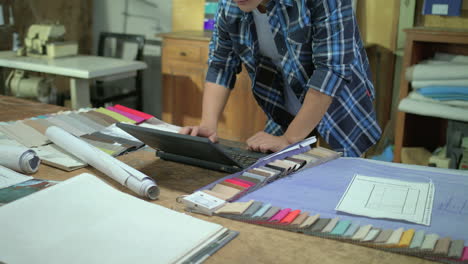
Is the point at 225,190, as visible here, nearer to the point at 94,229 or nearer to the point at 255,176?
the point at 255,176

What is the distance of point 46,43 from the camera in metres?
3.30

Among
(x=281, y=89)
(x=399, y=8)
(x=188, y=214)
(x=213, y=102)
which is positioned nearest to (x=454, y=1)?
(x=399, y=8)

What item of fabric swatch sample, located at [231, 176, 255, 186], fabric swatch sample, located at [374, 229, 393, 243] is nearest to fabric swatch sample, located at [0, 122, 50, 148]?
fabric swatch sample, located at [231, 176, 255, 186]

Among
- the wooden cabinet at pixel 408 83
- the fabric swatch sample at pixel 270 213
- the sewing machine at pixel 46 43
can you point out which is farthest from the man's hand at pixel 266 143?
A: the sewing machine at pixel 46 43

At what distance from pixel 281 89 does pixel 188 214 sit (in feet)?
2.63

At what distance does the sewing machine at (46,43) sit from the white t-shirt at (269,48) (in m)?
2.20

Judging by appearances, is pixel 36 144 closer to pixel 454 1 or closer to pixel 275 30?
pixel 275 30

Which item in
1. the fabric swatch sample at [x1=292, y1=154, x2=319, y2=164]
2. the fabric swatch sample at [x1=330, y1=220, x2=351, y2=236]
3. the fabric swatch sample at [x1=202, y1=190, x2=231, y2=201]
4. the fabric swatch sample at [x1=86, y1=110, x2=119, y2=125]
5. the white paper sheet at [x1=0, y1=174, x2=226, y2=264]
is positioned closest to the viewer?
the white paper sheet at [x1=0, y1=174, x2=226, y2=264]

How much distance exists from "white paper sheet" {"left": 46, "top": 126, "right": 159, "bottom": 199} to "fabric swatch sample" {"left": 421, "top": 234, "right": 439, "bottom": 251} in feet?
1.81

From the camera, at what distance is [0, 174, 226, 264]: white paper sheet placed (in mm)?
761

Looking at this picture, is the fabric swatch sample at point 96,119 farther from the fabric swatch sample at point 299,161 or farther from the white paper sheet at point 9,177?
the fabric swatch sample at point 299,161

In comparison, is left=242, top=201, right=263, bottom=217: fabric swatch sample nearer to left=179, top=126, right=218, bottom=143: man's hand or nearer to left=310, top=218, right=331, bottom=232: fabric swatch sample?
left=310, top=218, right=331, bottom=232: fabric swatch sample

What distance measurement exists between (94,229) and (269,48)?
95cm

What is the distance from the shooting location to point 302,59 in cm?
148
